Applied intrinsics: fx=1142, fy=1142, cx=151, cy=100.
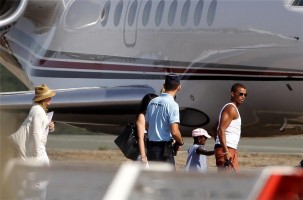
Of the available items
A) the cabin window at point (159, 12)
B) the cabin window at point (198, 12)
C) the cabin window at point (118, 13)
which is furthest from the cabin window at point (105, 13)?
the cabin window at point (198, 12)

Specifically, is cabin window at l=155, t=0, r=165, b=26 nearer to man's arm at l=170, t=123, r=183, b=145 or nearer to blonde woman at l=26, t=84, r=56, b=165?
man's arm at l=170, t=123, r=183, b=145

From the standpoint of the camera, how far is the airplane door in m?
15.2

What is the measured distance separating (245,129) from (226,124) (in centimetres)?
377

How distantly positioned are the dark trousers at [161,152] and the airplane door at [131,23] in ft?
17.0

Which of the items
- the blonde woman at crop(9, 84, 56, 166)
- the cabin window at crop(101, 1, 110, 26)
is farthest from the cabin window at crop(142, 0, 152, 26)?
the blonde woman at crop(9, 84, 56, 166)

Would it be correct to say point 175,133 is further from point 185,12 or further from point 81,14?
point 81,14

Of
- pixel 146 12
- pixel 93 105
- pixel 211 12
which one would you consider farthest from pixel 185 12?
pixel 93 105

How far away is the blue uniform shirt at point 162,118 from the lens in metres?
10.0

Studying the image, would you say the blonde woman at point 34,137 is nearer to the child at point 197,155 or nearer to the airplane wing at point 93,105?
the child at point 197,155

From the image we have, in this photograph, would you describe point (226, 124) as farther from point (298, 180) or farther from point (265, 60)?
point (298, 180)

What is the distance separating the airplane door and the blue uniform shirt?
16.7ft

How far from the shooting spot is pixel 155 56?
47.8 ft

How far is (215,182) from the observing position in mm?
3193

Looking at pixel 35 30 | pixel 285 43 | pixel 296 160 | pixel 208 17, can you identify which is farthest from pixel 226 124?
pixel 296 160
